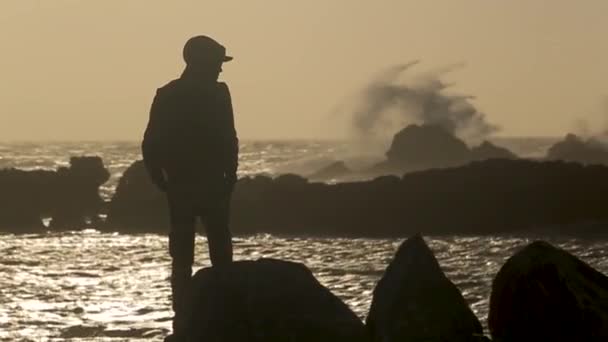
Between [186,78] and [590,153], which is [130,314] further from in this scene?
[590,153]

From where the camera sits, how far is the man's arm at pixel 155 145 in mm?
10188

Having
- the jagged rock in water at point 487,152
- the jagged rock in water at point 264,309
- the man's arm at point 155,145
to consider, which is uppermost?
the jagged rock in water at point 487,152

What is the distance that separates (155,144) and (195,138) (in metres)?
0.36

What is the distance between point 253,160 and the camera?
9231 cm

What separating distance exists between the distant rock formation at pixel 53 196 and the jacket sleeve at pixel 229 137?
87.1ft

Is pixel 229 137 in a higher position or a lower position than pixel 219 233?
higher

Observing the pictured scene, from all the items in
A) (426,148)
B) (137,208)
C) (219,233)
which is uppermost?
(426,148)

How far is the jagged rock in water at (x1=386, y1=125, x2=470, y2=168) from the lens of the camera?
62.3 m

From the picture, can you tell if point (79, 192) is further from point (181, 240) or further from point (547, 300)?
point (547, 300)

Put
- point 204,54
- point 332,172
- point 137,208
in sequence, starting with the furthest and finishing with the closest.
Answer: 1. point 332,172
2. point 137,208
3. point 204,54

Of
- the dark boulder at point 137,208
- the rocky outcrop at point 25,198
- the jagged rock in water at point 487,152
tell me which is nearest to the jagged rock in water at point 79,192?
the rocky outcrop at point 25,198

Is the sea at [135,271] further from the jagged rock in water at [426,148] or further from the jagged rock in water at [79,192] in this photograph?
the jagged rock in water at [426,148]

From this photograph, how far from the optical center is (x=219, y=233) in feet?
34.2

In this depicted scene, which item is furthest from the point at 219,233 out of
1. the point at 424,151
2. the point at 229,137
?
the point at 424,151
